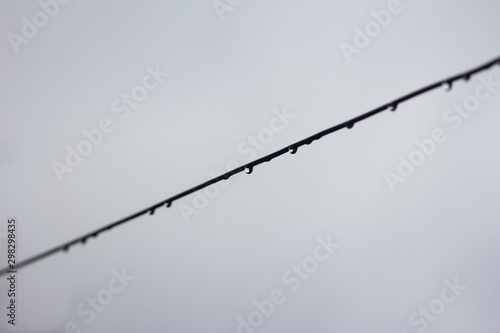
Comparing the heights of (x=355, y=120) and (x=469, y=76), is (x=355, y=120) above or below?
above

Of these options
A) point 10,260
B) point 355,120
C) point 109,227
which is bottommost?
point 355,120

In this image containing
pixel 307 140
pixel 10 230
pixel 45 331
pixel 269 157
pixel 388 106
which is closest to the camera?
pixel 388 106

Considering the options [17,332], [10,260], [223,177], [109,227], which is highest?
[17,332]

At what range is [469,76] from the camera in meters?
1.60

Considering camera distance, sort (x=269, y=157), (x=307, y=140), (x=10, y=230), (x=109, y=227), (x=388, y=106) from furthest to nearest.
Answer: (x=10, y=230), (x=109, y=227), (x=269, y=157), (x=307, y=140), (x=388, y=106)

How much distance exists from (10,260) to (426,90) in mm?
10064

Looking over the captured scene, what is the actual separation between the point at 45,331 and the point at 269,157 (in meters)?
18.7

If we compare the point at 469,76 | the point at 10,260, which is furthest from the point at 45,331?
the point at 469,76

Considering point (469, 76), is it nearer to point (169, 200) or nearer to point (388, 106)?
point (388, 106)

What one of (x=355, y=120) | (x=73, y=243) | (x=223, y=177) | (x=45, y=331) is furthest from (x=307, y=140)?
(x=45, y=331)

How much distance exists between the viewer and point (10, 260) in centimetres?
897

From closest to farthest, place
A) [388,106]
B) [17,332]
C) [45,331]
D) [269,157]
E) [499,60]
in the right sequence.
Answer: [499,60] → [388,106] → [269,157] → [45,331] → [17,332]

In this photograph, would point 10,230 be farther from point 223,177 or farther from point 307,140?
point 307,140

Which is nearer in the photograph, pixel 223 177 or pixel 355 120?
pixel 355 120
